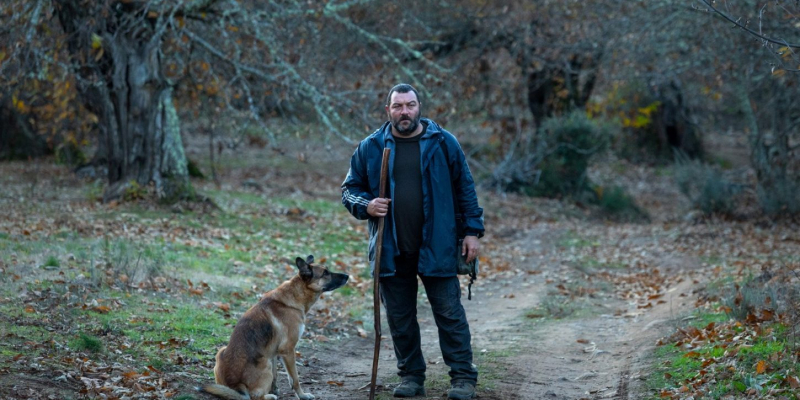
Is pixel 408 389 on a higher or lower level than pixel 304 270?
lower

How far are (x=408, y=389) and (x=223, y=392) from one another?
1512 mm

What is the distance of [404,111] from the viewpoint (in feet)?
20.6

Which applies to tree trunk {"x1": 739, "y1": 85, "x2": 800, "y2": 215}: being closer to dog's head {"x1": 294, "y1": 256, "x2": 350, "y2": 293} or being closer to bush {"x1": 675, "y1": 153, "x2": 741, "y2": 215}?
bush {"x1": 675, "y1": 153, "x2": 741, "y2": 215}

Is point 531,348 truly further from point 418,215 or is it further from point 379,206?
point 379,206

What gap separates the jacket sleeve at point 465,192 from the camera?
254 inches

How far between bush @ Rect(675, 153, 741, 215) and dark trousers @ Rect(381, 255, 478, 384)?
1334cm

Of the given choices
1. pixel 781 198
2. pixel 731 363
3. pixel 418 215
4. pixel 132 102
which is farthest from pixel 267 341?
pixel 781 198

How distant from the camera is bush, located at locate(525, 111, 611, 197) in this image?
2298 centimetres

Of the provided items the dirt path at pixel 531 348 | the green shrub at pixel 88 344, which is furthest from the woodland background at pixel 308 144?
the dirt path at pixel 531 348

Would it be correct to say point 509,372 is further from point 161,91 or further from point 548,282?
point 161,91

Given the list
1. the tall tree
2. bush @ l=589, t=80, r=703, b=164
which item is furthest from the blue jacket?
bush @ l=589, t=80, r=703, b=164

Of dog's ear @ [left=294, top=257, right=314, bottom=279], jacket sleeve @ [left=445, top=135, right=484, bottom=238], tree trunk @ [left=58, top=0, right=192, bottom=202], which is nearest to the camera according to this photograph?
jacket sleeve @ [left=445, top=135, right=484, bottom=238]

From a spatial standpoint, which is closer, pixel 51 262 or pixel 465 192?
pixel 465 192

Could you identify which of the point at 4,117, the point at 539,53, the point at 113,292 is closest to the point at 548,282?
the point at 113,292
